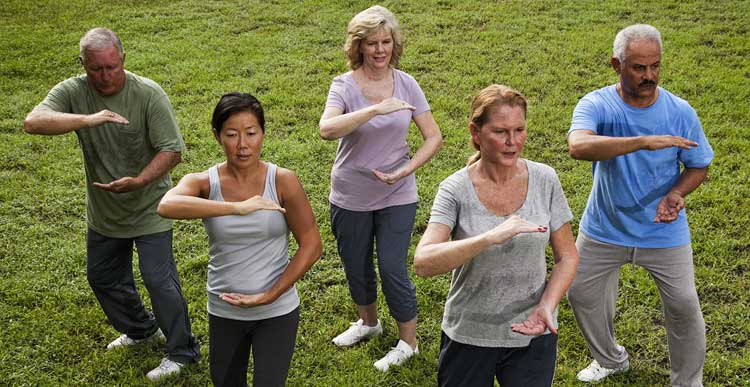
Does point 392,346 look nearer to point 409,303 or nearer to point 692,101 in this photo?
point 409,303

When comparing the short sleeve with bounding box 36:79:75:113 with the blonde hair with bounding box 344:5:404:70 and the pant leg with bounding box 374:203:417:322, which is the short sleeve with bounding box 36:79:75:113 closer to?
the blonde hair with bounding box 344:5:404:70

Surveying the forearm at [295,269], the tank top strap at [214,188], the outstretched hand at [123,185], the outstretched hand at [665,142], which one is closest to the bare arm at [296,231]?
the forearm at [295,269]

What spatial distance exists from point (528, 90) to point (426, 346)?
563 cm

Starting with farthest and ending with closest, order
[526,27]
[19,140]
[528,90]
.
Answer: [526,27] < [528,90] < [19,140]

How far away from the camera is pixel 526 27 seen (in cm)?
1314

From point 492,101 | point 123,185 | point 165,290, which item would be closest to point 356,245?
point 165,290

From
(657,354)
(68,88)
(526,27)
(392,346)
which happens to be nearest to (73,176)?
(68,88)

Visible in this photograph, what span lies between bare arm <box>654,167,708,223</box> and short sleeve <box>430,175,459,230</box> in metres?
1.61

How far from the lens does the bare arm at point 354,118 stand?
16.5 ft

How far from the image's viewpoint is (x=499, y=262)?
3834 millimetres

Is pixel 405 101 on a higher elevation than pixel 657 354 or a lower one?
higher

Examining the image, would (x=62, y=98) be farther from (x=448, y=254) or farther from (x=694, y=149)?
(x=694, y=149)

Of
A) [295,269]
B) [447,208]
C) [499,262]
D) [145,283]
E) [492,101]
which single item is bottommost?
[145,283]

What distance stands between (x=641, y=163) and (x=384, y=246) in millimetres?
1721
